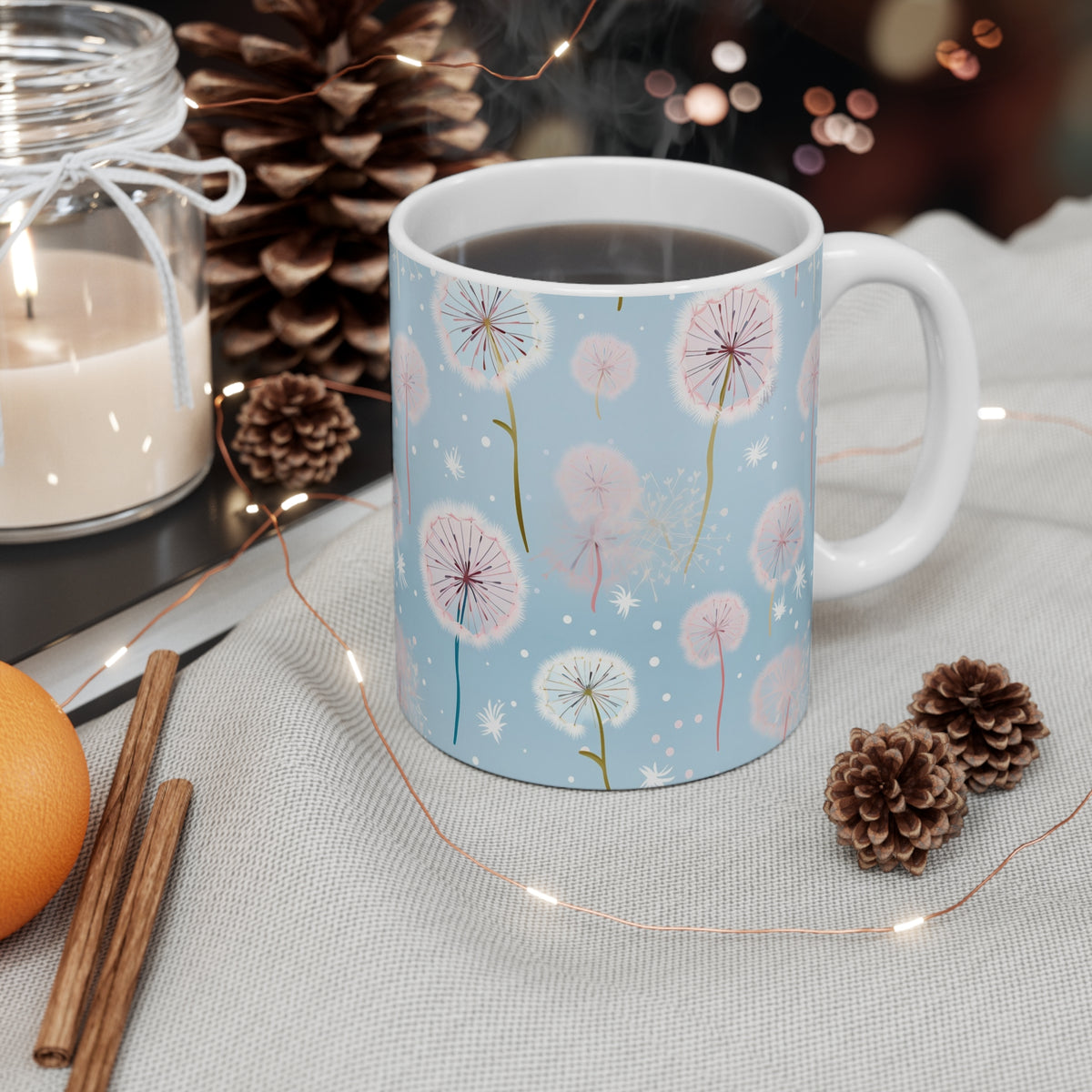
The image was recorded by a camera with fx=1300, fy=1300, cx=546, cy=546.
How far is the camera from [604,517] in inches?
18.9

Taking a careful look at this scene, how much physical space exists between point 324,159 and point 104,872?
0.52m

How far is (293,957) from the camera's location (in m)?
0.45

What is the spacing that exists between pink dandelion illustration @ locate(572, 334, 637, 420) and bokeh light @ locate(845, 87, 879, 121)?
76cm

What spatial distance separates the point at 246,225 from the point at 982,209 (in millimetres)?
741

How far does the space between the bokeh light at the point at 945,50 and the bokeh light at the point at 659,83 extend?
0.28 m

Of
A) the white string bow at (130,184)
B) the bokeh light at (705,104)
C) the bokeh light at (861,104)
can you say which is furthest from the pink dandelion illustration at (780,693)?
the bokeh light at (861,104)

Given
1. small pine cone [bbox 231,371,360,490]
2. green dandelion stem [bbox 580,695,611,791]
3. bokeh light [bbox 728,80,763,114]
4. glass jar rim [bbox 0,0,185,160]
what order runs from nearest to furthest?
green dandelion stem [bbox 580,695,611,791], glass jar rim [bbox 0,0,185,160], small pine cone [bbox 231,371,360,490], bokeh light [bbox 728,80,763,114]

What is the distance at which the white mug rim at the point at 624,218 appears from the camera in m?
0.45

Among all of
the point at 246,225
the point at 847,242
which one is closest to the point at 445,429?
the point at 847,242

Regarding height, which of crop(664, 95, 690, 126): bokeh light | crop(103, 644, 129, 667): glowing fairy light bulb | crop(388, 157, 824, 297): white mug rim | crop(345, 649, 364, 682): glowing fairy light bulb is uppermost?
crop(388, 157, 824, 297): white mug rim

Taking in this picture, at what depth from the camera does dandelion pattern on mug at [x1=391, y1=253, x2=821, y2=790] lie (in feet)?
1.52

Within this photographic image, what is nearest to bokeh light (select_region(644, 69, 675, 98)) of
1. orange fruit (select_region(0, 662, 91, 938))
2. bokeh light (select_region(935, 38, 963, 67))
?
bokeh light (select_region(935, 38, 963, 67))

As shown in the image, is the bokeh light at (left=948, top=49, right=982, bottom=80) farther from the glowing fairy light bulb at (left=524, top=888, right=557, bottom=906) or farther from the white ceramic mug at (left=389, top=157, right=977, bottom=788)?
the glowing fairy light bulb at (left=524, top=888, right=557, bottom=906)

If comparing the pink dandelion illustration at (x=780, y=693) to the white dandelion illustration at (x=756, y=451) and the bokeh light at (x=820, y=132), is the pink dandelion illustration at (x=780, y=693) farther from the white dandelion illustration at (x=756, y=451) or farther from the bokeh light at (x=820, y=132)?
the bokeh light at (x=820, y=132)
